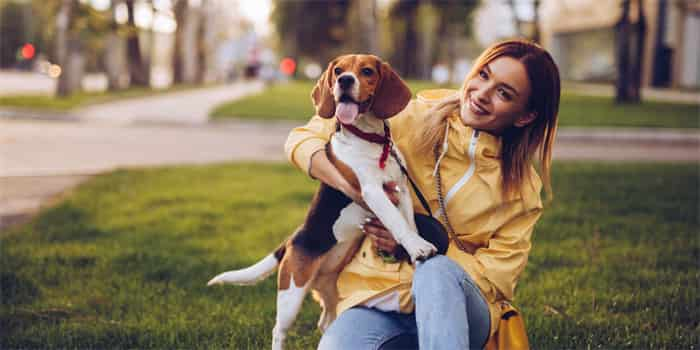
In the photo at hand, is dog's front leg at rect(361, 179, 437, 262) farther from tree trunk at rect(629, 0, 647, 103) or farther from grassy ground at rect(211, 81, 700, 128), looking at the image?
tree trunk at rect(629, 0, 647, 103)

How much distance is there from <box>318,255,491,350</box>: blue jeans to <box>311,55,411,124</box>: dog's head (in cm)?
65

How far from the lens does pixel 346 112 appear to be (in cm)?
265

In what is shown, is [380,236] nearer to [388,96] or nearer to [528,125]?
[388,96]

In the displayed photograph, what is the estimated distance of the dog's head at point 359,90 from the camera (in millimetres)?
2652

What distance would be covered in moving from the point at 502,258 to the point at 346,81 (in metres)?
0.95

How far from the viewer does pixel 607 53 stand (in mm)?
39156

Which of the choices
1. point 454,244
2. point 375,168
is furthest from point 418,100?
point 454,244

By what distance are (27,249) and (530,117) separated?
3925 millimetres

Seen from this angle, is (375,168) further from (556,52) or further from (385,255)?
(556,52)

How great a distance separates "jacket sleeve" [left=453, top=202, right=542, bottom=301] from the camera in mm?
2682

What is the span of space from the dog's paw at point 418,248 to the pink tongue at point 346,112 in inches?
20.8

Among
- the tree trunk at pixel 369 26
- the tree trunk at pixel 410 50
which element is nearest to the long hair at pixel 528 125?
the tree trunk at pixel 369 26

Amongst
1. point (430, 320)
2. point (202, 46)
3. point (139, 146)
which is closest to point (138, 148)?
point (139, 146)

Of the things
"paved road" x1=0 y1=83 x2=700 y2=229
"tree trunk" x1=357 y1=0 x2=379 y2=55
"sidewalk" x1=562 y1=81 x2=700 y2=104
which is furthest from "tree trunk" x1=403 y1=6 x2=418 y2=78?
"paved road" x1=0 y1=83 x2=700 y2=229
